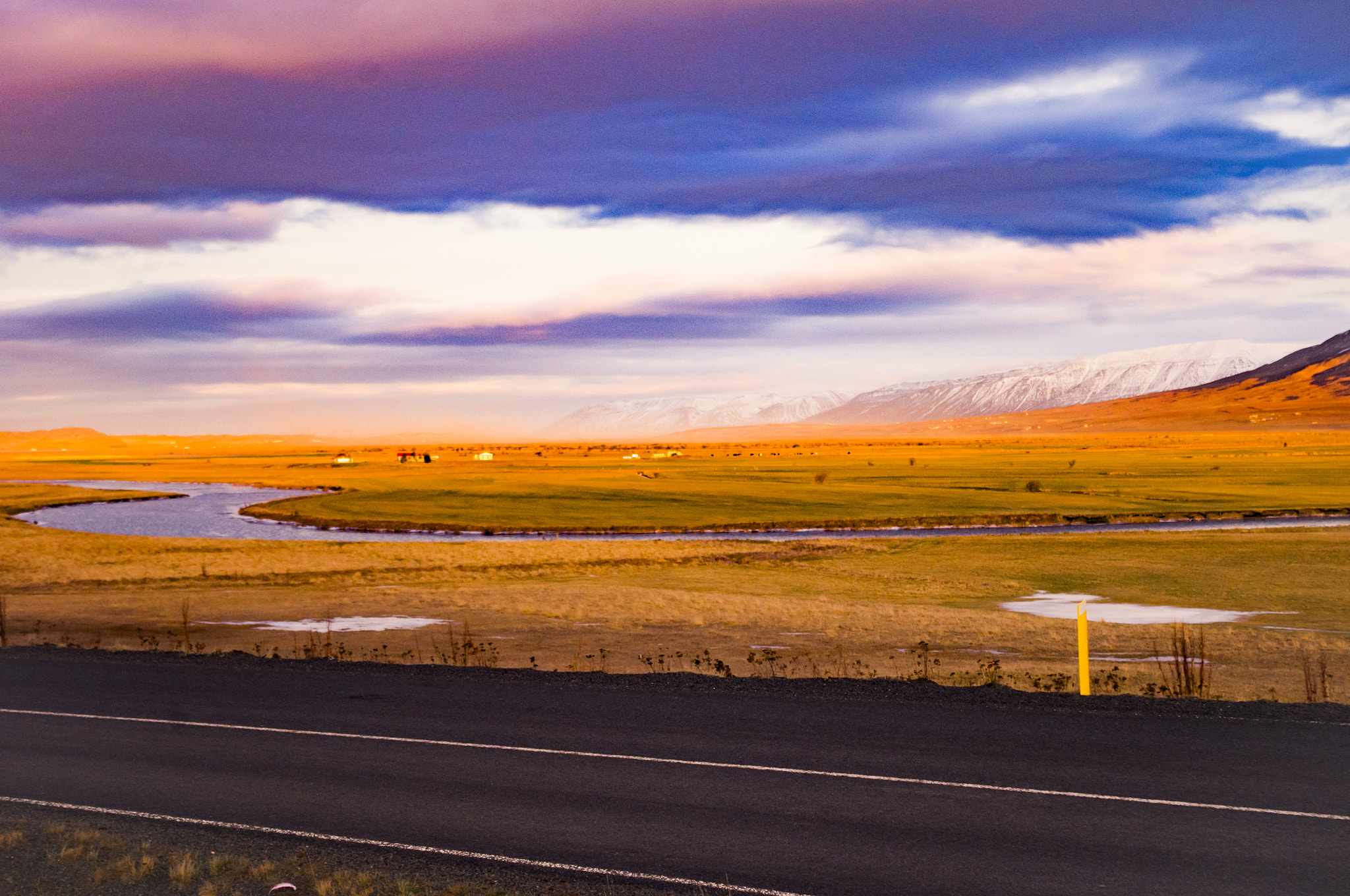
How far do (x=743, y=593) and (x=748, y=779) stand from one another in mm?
23027

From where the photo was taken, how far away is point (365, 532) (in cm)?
6188

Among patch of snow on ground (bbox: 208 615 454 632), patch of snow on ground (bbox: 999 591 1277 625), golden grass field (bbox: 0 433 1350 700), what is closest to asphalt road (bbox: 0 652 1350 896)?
golden grass field (bbox: 0 433 1350 700)

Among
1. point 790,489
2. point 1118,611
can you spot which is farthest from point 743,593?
point 790,489

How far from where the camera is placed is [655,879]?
29.0 feet

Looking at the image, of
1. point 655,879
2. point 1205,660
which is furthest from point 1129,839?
point 1205,660

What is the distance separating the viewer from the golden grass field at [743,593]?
74.1 feet

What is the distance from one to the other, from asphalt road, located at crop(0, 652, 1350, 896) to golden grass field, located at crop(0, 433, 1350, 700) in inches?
165

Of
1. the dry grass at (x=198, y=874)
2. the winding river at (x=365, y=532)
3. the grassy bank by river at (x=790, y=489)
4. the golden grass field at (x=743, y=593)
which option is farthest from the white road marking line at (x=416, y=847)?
the grassy bank by river at (x=790, y=489)

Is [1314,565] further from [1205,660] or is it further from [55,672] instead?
[55,672]

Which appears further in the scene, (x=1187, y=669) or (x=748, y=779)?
(x=1187, y=669)

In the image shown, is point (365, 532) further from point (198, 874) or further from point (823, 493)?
point (198, 874)

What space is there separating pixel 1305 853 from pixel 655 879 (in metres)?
5.94

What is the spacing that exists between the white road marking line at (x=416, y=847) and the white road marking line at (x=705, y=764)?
307cm

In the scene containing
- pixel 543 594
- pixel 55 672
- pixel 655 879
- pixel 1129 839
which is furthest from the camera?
pixel 543 594
